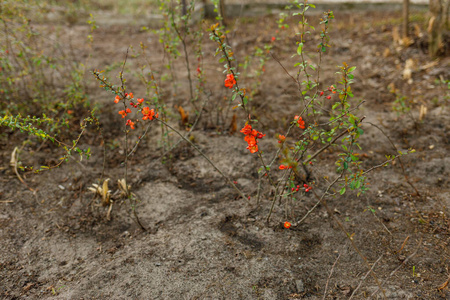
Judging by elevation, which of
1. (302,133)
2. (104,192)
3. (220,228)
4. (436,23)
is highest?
(436,23)

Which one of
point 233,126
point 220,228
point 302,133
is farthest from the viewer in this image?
point 233,126

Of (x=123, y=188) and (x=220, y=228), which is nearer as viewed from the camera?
(x=220, y=228)

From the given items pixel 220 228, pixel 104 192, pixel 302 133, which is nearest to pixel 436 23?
pixel 302 133

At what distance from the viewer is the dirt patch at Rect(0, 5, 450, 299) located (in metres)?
2.11

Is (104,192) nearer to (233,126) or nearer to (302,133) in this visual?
(233,126)

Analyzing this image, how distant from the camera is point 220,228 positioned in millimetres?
2473

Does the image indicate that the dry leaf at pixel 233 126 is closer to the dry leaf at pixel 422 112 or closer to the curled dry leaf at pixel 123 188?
the curled dry leaf at pixel 123 188

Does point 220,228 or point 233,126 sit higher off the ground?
point 233,126

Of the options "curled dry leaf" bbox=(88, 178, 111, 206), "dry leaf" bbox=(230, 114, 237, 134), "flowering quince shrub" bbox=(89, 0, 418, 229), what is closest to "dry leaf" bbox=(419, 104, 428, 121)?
"flowering quince shrub" bbox=(89, 0, 418, 229)

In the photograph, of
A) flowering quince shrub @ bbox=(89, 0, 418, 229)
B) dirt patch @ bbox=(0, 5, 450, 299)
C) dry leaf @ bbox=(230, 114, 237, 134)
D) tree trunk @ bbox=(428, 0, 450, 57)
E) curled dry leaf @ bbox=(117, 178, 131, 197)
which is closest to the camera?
flowering quince shrub @ bbox=(89, 0, 418, 229)

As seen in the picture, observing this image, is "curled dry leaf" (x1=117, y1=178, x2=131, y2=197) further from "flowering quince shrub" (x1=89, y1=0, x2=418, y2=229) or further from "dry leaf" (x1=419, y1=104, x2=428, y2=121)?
"dry leaf" (x1=419, y1=104, x2=428, y2=121)

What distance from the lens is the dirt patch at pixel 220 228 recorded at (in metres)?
2.11

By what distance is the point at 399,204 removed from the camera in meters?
2.63

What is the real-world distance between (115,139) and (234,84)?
6.08 ft
